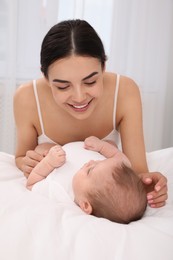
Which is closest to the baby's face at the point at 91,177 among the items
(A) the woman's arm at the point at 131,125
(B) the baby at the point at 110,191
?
(B) the baby at the point at 110,191

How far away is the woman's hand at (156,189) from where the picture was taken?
1.23 metres

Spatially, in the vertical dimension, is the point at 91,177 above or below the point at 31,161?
above

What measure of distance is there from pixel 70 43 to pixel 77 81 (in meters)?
0.16

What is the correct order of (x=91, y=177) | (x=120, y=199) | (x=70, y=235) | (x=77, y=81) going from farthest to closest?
1. (x=77, y=81)
2. (x=91, y=177)
3. (x=120, y=199)
4. (x=70, y=235)

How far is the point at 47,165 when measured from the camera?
140cm

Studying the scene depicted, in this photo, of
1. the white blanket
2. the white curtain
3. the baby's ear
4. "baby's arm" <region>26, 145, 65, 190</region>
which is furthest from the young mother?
the white curtain

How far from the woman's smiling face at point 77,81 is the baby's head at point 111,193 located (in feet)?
1.10

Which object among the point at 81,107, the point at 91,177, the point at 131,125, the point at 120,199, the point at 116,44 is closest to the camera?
the point at 120,199

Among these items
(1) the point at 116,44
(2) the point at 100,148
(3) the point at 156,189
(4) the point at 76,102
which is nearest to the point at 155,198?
(3) the point at 156,189

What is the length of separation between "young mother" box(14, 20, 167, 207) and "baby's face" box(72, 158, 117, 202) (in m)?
0.20

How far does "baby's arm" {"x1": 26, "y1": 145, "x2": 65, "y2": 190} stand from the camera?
138 cm

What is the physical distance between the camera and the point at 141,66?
3104 mm

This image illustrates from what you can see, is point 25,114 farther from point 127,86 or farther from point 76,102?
point 127,86

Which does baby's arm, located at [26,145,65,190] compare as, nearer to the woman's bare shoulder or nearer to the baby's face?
the baby's face
